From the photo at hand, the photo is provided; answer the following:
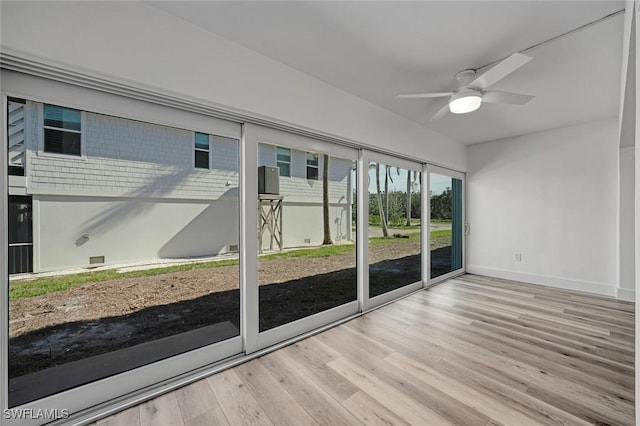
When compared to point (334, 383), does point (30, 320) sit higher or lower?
higher

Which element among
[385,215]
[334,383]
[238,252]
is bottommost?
[334,383]

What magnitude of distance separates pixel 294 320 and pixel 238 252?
3.00 ft

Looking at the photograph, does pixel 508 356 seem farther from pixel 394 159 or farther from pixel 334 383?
pixel 394 159

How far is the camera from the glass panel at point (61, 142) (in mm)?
1573

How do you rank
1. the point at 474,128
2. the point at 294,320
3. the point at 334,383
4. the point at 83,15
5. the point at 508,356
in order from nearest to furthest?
the point at 83,15 < the point at 334,383 < the point at 508,356 < the point at 294,320 < the point at 474,128

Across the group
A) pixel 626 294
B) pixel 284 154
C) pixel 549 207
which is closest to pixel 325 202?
pixel 284 154

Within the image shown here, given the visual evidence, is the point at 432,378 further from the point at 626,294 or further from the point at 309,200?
the point at 626,294

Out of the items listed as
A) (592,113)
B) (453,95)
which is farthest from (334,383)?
(592,113)

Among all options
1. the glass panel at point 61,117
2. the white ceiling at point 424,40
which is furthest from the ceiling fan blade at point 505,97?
the glass panel at point 61,117

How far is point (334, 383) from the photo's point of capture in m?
1.91

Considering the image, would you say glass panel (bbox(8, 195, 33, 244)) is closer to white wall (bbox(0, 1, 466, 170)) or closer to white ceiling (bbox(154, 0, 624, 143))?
white wall (bbox(0, 1, 466, 170))

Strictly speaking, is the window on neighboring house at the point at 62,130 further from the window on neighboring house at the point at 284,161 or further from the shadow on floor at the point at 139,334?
the window on neighboring house at the point at 284,161

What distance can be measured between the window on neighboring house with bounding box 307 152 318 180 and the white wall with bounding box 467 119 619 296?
3.72 metres

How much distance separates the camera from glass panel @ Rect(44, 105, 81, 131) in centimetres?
156
